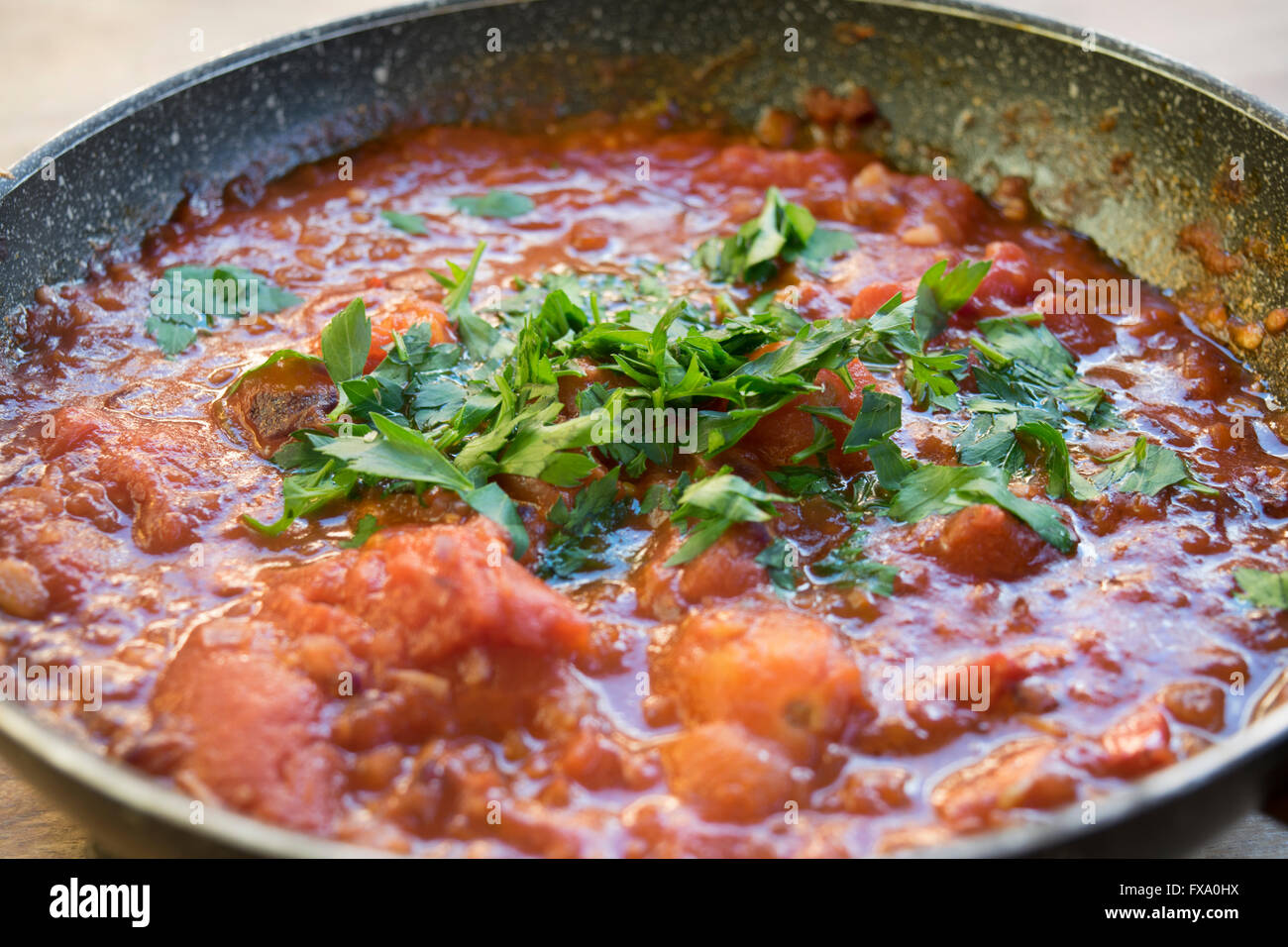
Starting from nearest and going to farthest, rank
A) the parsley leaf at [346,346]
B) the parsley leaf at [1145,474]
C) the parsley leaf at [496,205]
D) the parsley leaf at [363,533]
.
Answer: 1. the parsley leaf at [363,533]
2. the parsley leaf at [1145,474]
3. the parsley leaf at [346,346]
4. the parsley leaf at [496,205]

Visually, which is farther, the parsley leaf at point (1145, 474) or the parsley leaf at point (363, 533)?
the parsley leaf at point (1145, 474)

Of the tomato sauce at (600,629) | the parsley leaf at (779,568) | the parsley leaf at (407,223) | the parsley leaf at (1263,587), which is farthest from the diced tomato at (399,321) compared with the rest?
the parsley leaf at (1263,587)

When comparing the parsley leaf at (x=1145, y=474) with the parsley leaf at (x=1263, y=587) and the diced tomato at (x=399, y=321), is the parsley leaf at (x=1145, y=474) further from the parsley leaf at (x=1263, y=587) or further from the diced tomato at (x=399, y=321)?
the diced tomato at (x=399, y=321)

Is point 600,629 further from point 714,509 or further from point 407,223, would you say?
point 407,223

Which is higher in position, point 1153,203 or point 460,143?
point 460,143
